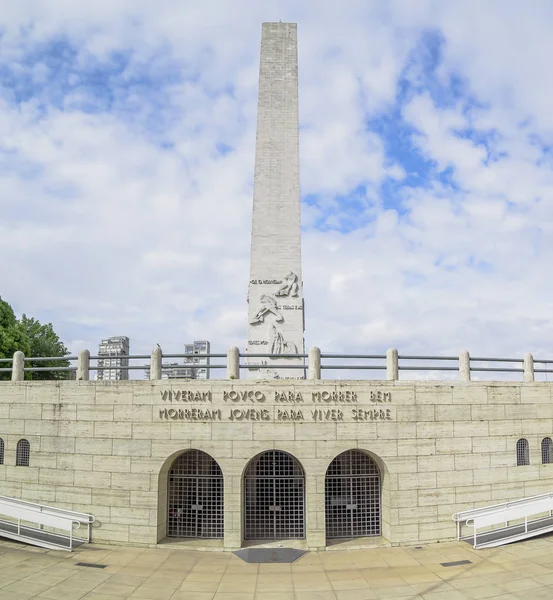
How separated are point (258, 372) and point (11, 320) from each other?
24460mm

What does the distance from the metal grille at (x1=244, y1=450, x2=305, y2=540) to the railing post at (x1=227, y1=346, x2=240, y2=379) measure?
3.02 metres

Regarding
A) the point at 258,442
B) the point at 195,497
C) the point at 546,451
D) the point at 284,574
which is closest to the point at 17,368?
the point at 195,497

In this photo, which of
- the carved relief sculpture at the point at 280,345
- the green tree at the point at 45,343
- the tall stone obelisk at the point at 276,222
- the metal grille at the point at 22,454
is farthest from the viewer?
the green tree at the point at 45,343

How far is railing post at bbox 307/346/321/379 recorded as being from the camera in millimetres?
18172

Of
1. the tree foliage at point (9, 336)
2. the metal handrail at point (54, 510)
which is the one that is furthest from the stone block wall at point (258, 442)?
the tree foliage at point (9, 336)

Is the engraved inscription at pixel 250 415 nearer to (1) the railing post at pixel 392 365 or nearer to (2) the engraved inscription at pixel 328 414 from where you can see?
(2) the engraved inscription at pixel 328 414

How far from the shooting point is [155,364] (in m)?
18.3

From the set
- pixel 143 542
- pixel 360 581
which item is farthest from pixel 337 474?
pixel 143 542

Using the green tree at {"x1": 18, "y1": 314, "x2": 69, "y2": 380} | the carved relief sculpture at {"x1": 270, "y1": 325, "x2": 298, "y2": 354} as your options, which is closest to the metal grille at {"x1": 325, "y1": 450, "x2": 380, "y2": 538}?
the carved relief sculpture at {"x1": 270, "y1": 325, "x2": 298, "y2": 354}

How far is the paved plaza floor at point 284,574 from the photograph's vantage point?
1328 cm

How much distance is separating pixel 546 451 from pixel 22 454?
20.0 metres

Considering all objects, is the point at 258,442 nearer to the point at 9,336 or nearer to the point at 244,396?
the point at 244,396

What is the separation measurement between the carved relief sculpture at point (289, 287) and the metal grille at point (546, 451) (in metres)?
Answer: 12.4

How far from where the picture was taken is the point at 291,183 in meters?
26.0
